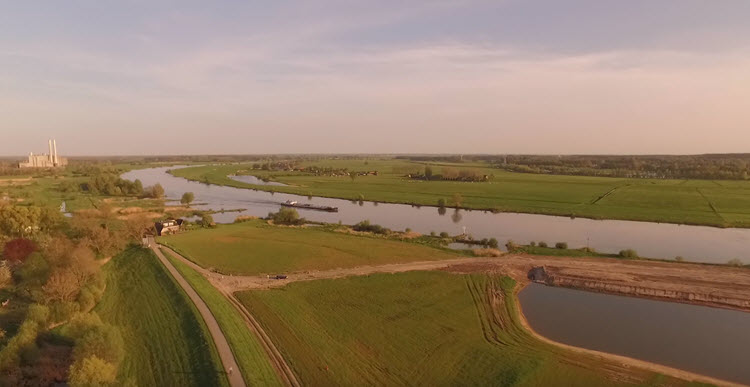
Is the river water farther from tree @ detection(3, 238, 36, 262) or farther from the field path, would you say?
tree @ detection(3, 238, 36, 262)

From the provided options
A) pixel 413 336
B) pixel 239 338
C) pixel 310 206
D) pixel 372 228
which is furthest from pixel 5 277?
pixel 310 206

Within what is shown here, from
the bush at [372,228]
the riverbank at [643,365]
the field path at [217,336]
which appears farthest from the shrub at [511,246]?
the field path at [217,336]

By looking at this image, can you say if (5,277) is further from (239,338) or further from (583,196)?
(583,196)

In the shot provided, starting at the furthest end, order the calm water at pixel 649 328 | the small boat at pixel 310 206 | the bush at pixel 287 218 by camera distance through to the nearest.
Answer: the small boat at pixel 310 206 < the bush at pixel 287 218 < the calm water at pixel 649 328

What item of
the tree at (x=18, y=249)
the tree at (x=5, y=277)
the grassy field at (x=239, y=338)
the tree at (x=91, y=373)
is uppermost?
the tree at (x=18, y=249)

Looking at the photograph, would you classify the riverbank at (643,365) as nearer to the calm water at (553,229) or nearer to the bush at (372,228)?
the calm water at (553,229)

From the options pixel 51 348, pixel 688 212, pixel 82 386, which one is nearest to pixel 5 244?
pixel 51 348

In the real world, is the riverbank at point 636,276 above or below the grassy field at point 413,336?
above

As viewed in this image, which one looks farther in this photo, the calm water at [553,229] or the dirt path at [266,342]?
the calm water at [553,229]
